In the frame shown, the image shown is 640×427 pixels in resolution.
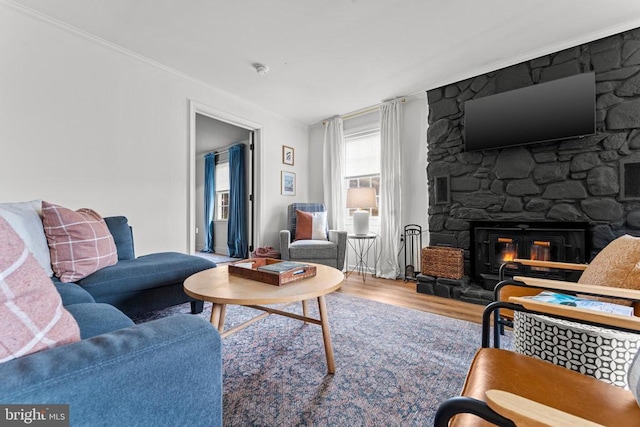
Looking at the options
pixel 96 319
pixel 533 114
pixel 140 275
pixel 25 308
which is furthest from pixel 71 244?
pixel 533 114

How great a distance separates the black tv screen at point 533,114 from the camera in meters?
2.41

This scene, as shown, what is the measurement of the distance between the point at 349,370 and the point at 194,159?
2769 millimetres

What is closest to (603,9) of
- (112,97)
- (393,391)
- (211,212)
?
(393,391)

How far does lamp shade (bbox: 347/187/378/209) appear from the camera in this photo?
347 cm

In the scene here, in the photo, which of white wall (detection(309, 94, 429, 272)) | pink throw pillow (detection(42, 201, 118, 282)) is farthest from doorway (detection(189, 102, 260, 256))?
white wall (detection(309, 94, 429, 272))

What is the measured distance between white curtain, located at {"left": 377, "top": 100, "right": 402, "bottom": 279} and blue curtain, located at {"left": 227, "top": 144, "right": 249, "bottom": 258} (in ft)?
8.35

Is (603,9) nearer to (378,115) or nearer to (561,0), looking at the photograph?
(561,0)

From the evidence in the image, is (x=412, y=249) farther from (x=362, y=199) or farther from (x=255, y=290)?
(x=255, y=290)

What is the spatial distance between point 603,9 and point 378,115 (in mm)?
2348

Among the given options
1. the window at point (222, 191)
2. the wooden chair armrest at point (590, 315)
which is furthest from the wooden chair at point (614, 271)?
the window at point (222, 191)

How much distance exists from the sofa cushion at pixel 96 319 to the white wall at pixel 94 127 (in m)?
1.66

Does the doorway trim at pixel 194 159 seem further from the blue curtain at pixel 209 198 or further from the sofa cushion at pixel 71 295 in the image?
the blue curtain at pixel 209 198

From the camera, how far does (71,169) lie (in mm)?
2365

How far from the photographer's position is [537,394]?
0.73 metres
